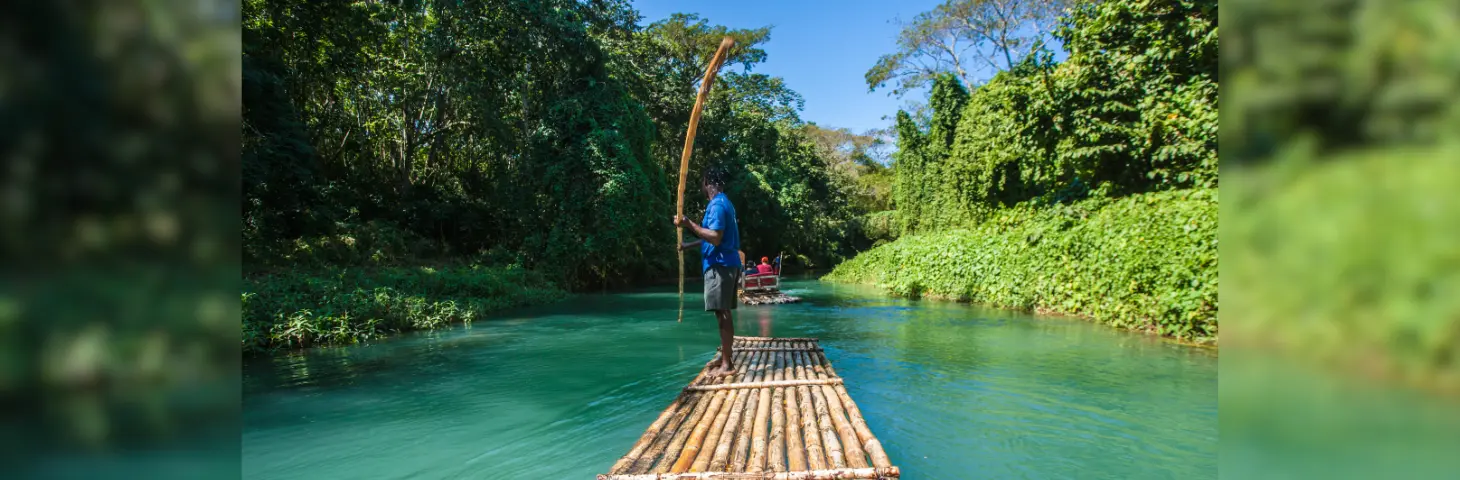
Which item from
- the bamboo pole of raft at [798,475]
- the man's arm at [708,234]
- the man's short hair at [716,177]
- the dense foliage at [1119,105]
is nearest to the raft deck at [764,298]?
the dense foliage at [1119,105]

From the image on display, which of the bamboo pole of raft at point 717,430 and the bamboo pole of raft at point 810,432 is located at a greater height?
the bamboo pole of raft at point 810,432

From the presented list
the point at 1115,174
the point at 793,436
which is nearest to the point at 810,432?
the point at 793,436

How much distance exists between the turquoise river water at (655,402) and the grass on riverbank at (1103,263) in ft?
1.62

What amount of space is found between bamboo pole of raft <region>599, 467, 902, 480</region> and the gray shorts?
258cm

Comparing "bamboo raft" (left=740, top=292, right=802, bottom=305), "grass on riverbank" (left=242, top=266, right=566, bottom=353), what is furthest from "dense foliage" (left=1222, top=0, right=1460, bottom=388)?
"bamboo raft" (left=740, top=292, right=802, bottom=305)

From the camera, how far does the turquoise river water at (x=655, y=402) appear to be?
4227 millimetres

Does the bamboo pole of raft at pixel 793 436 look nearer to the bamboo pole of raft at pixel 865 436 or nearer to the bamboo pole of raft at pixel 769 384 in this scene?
the bamboo pole of raft at pixel 769 384

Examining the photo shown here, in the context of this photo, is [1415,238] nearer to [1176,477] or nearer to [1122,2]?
[1176,477]

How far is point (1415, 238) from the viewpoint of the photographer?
929 millimetres

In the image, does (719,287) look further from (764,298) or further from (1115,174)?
(764,298)

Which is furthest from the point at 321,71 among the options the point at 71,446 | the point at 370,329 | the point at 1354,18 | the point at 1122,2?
the point at 1354,18

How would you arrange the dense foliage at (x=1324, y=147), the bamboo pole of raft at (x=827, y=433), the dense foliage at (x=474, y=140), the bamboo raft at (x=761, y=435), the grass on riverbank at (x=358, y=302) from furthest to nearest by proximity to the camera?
the dense foliage at (x=474, y=140) < the grass on riverbank at (x=358, y=302) < the bamboo pole of raft at (x=827, y=433) < the bamboo raft at (x=761, y=435) < the dense foliage at (x=1324, y=147)

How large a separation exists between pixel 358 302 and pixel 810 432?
367 inches

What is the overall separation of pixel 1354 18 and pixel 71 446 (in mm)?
2919
